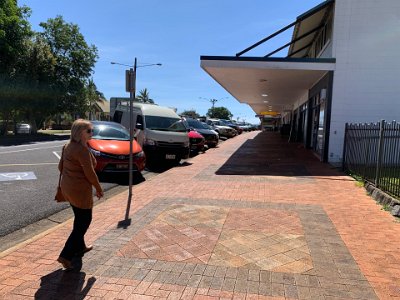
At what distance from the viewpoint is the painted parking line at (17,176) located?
9.19 meters

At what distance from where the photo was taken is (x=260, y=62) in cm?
1363

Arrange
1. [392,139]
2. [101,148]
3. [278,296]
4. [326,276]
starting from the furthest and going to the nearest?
[101,148], [392,139], [326,276], [278,296]

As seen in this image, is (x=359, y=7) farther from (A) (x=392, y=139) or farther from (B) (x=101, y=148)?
(B) (x=101, y=148)

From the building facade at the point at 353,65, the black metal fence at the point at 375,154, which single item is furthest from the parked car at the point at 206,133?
the black metal fence at the point at 375,154

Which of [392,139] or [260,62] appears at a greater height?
[260,62]

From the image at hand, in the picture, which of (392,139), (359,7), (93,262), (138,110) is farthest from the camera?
(138,110)

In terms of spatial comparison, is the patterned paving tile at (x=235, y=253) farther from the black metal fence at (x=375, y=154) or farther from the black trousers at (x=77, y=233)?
the black metal fence at (x=375, y=154)

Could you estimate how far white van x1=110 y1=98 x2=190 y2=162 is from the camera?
41.9ft

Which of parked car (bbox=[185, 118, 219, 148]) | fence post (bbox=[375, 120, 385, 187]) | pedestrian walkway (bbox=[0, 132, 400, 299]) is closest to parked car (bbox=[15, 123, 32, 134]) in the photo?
parked car (bbox=[185, 118, 219, 148])

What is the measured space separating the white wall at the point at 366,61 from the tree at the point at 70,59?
3146 centimetres

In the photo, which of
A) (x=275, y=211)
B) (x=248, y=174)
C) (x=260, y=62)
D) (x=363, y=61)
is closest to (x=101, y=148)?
(x=248, y=174)

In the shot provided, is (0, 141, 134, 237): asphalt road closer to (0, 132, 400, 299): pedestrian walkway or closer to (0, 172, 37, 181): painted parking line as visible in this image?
(0, 172, 37, 181): painted parking line

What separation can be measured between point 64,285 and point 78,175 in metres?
1.16

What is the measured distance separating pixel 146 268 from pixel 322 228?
2.94 m
